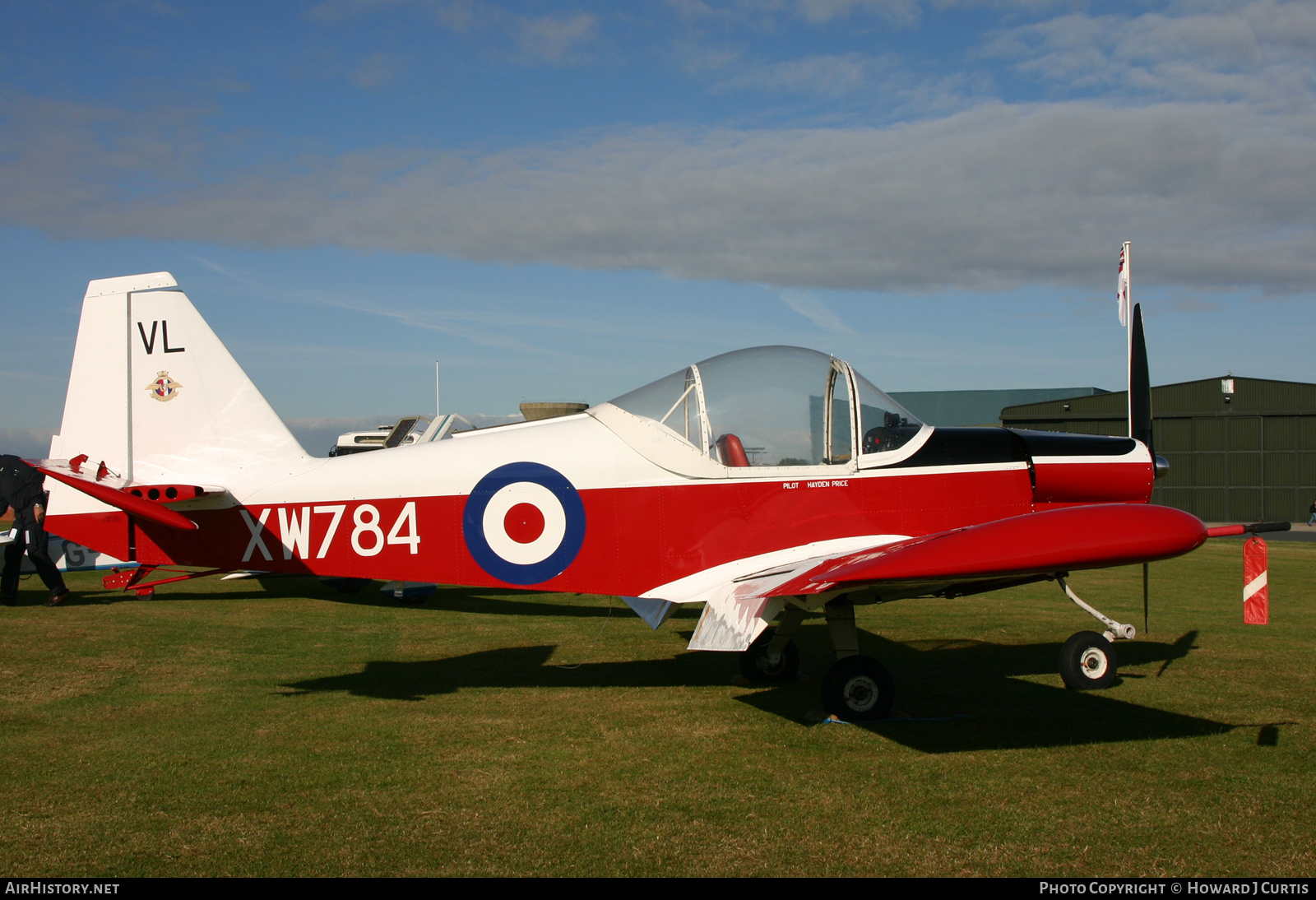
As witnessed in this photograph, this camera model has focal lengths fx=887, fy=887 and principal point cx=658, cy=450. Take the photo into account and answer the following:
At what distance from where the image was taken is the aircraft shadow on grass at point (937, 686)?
18.1 feet

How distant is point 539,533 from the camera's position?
6.38 metres

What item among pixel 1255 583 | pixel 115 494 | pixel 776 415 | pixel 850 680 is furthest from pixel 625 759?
pixel 115 494

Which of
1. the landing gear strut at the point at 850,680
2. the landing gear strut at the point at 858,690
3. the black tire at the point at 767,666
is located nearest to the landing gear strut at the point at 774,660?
the black tire at the point at 767,666

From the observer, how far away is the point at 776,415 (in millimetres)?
6266

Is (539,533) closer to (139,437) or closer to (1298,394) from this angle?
(139,437)

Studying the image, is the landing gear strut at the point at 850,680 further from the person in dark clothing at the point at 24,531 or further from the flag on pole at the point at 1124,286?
the person in dark clothing at the point at 24,531

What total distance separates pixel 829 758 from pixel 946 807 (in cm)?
89

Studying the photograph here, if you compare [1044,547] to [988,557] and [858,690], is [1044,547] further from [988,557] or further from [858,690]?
[858,690]

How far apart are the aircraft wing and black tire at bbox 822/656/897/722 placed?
55cm

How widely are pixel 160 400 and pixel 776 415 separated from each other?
4.98 metres

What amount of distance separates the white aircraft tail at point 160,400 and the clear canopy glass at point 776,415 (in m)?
3.12

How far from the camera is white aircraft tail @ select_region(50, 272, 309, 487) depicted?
23.1 feet

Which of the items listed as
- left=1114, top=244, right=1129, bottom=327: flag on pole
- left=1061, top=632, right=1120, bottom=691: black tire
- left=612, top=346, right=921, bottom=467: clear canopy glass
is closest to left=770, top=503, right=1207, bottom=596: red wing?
left=612, top=346, right=921, bottom=467: clear canopy glass

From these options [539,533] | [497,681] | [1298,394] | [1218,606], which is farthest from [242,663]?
[1298,394]
